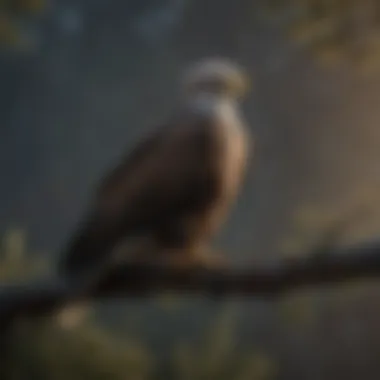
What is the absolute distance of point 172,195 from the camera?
1066mm

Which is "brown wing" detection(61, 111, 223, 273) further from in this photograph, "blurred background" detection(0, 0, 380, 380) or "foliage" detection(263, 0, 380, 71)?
"foliage" detection(263, 0, 380, 71)

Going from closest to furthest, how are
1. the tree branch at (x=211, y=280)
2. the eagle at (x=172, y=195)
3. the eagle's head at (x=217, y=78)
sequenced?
the tree branch at (x=211, y=280), the eagle at (x=172, y=195), the eagle's head at (x=217, y=78)

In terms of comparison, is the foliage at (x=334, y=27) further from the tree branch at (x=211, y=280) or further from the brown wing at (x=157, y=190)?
the tree branch at (x=211, y=280)

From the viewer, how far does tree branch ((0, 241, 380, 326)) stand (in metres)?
0.88

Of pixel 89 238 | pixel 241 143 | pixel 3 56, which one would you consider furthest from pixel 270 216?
pixel 3 56

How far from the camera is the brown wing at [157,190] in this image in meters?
1.07

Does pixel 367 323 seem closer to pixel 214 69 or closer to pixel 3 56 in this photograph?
pixel 214 69

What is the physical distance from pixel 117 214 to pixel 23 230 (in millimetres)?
146

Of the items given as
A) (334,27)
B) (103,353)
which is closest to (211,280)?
(103,353)

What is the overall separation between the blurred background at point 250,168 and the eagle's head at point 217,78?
12mm

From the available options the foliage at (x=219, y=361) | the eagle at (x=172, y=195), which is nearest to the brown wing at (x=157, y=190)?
the eagle at (x=172, y=195)

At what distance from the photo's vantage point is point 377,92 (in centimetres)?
123

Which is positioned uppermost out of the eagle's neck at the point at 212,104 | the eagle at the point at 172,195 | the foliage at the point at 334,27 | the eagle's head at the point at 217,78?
the foliage at the point at 334,27

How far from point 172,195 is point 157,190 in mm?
20
